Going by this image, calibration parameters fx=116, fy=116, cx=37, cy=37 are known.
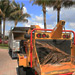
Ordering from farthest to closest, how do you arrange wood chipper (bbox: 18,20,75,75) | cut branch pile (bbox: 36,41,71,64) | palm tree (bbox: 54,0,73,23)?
palm tree (bbox: 54,0,73,23) < cut branch pile (bbox: 36,41,71,64) < wood chipper (bbox: 18,20,75,75)

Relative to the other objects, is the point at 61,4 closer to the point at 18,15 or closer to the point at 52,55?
the point at 52,55

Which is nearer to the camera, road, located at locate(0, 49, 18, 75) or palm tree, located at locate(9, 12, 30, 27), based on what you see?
road, located at locate(0, 49, 18, 75)

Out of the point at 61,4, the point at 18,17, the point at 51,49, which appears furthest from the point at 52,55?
the point at 18,17

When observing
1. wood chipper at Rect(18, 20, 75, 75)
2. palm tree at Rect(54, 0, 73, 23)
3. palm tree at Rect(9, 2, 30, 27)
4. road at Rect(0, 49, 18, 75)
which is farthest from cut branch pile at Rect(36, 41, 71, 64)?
palm tree at Rect(9, 2, 30, 27)

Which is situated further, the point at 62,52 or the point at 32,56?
the point at 62,52

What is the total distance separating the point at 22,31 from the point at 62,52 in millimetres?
7362

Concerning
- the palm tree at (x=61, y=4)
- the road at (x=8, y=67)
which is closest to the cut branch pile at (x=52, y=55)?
the road at (x=8, y=67)

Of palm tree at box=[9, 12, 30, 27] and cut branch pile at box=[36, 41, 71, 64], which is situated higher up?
palm tree at box=[9, 12, 30, 27]

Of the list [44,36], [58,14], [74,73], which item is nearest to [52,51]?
[44,36]

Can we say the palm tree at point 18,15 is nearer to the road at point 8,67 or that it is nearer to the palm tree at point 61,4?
the palm tree at point 61,4

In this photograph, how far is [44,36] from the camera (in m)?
4.65

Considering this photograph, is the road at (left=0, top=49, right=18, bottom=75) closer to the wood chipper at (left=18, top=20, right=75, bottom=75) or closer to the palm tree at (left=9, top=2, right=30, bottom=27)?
the wood chipper at (left=18, top=20, right=75, bottom=75)

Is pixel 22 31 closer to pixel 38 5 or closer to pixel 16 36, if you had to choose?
pixel 16 36

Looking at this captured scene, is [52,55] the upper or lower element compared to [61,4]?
lower
